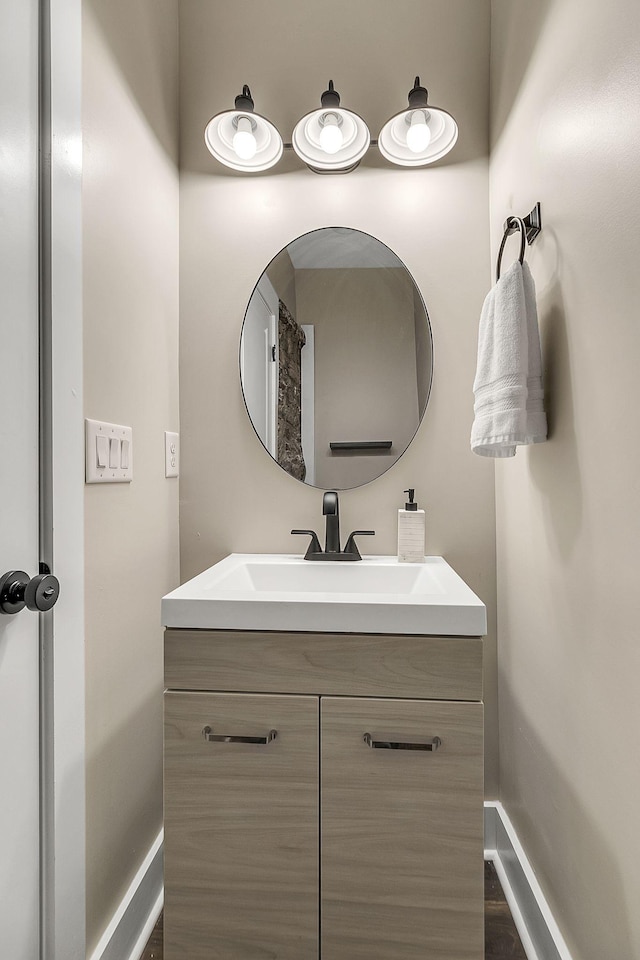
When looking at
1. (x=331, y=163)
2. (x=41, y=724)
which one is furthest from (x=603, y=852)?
(x=331, y=163)

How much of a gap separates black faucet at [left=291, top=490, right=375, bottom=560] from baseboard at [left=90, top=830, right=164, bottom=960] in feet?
2.74

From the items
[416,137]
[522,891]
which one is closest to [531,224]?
[416,137]

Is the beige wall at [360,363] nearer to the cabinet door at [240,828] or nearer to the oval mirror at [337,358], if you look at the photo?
the oval mirror at [337,358]

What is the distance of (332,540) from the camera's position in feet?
4.97

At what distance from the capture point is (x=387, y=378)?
1.59 meters

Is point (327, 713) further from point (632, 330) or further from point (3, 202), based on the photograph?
point (3, 202)

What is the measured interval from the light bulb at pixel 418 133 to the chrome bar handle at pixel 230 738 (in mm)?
1513

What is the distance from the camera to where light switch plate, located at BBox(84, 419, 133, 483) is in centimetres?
106

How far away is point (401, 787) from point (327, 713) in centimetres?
18

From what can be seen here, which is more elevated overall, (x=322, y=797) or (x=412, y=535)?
(x=412, y=535)

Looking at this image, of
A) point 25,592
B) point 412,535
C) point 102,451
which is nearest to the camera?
point 25,592

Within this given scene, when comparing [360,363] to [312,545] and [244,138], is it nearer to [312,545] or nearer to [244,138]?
[312,545]

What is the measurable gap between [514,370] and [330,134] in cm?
91

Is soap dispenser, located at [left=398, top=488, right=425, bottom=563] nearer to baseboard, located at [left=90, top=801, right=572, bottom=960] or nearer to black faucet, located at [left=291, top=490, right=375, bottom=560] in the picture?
black faucet, located at [left=291, top=490, right=375, bottom=560]
